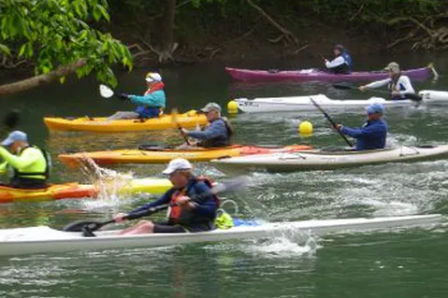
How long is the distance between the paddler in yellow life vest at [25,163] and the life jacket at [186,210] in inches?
96.7

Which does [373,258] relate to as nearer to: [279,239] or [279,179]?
[279,239]

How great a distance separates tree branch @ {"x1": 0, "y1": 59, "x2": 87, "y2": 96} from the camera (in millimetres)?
3530

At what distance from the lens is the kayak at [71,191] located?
33.3 feet

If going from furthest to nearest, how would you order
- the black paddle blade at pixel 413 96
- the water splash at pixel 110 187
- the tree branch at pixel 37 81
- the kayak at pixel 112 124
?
1. the black paddle blade at pixel 413 96
2. the kayak at pixel 112 124
3. the water splash at pixel 110 187
4. the tree branch at pixel 37 81

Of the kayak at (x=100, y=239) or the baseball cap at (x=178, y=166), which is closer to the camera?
the baseball cap at (x=178, y=166)

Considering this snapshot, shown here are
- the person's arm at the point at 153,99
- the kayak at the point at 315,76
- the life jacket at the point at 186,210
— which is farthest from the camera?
the kayak at the point at 315,76

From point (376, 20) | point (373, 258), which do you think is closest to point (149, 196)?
point (373, 258)

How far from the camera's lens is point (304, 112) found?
17.7 meters

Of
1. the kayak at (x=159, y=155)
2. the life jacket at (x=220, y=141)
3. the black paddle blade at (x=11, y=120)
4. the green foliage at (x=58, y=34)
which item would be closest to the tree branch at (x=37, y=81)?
the green foliage at (x=58, y=34)

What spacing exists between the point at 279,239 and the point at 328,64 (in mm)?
13953

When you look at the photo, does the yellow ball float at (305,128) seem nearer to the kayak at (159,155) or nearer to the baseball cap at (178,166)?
the kayak at (159,155)

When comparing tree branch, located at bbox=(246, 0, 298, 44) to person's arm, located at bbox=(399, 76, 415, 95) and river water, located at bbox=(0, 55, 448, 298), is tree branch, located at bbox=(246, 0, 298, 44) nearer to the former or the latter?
person's arm, located at bbox=(399, 76, 415, 95)

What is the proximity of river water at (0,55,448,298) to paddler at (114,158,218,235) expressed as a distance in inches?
7.9

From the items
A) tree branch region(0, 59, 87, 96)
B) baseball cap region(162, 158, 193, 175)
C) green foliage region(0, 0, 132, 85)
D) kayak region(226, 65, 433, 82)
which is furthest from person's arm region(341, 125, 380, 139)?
kayak region(226, 65, 433, 82)
